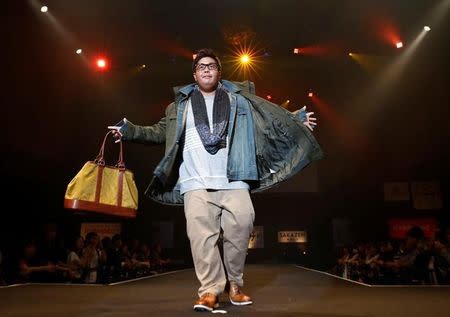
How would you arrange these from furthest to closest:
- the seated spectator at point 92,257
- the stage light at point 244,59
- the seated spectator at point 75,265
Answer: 1. the stage light at point 244,59
2. the seated spectator at point 92,257
3. the seated spectator at point 75,265

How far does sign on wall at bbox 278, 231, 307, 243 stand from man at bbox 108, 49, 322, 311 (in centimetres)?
1228

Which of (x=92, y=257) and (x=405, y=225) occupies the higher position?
(x=405, y=225)

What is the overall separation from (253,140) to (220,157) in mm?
190

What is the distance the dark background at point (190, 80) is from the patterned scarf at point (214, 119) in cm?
435

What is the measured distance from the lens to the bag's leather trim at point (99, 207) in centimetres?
180

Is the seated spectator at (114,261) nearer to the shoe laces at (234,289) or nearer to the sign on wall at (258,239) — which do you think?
the shoe laces at (234,289)

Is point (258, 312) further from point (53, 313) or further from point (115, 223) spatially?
point (115, 223)

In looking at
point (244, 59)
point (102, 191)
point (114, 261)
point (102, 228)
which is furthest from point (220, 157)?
point (102, 228)

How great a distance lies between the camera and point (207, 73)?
202 centimetres

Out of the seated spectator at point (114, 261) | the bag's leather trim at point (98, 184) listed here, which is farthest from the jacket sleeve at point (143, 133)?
the seated spectator at point (114, 261)

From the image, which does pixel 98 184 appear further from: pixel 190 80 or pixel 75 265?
pixel 190 80

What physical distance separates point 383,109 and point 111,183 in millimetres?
8340

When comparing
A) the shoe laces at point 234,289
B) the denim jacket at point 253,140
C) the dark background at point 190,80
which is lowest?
the shoe laces at point 234,289

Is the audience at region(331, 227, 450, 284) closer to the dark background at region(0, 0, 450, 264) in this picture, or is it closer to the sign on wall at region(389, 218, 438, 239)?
the dark background at region(0, 0, 450, 264)
